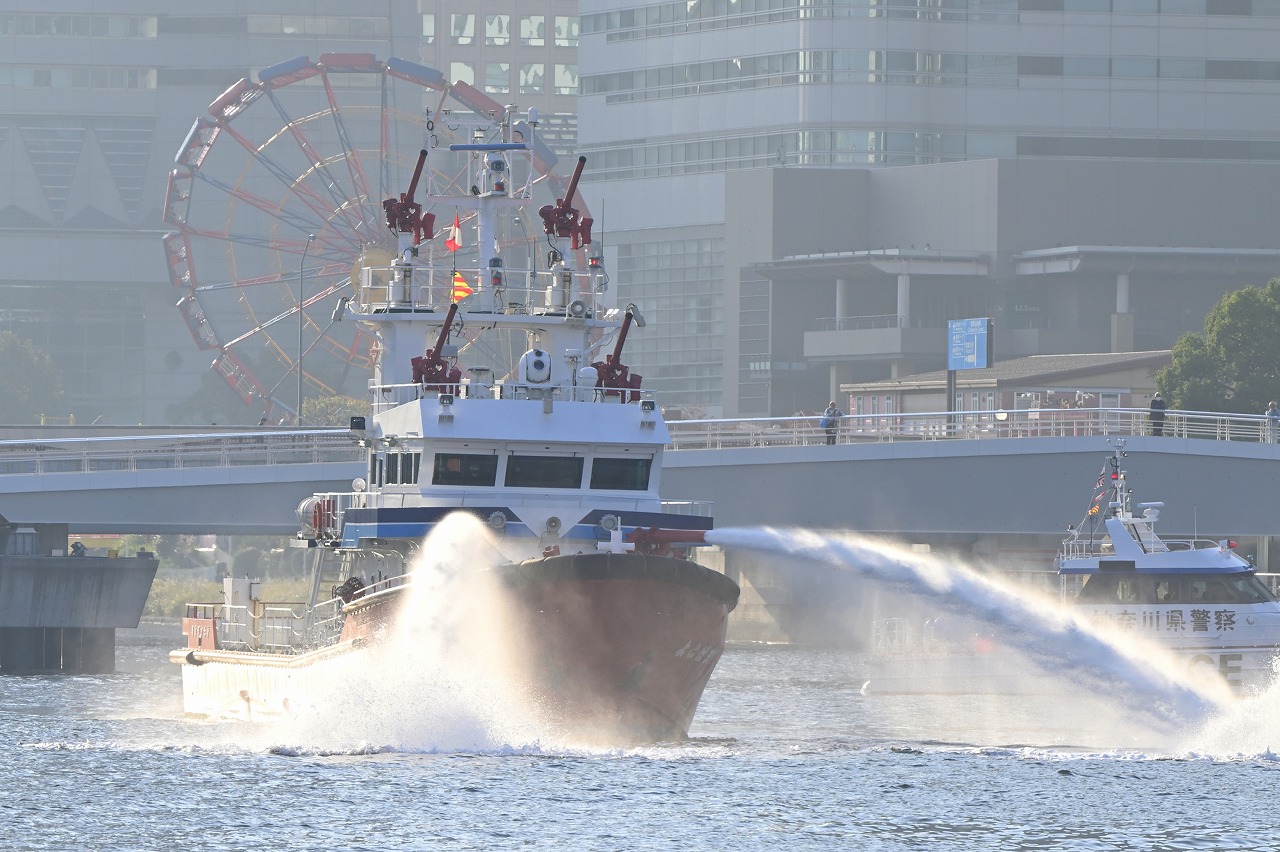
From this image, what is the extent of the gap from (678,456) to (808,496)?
16.3 ft

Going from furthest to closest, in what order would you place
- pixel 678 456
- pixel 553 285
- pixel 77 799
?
1. pixel 678 456
2. pixel 553 285
3. pixel 77 799

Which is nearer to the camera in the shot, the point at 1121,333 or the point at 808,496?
the point at 808,496

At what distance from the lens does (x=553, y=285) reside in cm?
5041

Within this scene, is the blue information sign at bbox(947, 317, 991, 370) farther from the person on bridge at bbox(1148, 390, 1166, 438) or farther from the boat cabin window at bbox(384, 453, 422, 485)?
the boat cabin window at bbox(384, 453, 422, 485)

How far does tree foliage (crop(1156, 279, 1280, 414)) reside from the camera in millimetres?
109500

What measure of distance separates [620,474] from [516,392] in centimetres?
255

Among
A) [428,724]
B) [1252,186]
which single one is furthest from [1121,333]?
[428,724]

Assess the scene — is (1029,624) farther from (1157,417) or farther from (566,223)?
(1157,417)

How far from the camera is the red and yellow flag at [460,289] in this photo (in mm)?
51531

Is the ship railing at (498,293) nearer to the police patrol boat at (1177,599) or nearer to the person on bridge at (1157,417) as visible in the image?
the police patrol boat at (1177,599)

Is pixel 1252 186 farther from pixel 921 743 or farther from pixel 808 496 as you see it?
pixel 921 743

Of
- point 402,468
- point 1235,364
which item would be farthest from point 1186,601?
point 1235,364

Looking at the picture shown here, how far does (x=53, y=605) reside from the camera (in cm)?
8156

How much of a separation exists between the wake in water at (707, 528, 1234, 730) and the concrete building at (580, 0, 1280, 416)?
100882 millimetres
